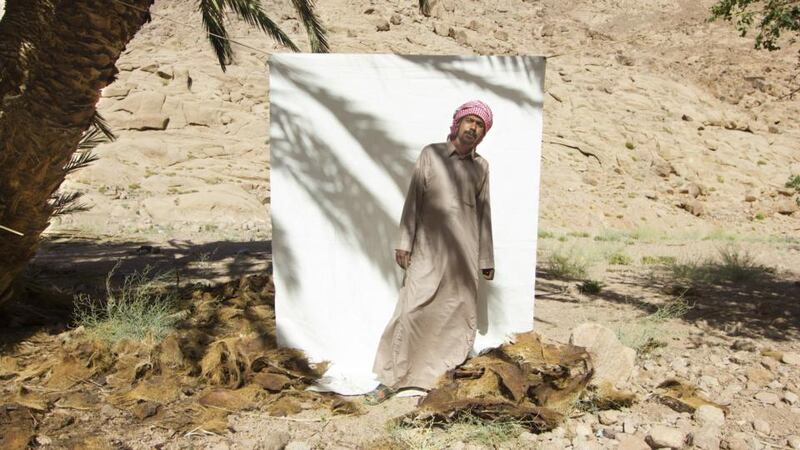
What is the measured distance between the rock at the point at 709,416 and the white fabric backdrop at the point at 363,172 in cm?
122

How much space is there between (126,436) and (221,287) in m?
2.49

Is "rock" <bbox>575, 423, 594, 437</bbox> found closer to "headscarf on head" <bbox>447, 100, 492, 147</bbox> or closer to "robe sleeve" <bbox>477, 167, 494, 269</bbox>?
"robe sleeve" <bbox>477, 167, 494, 269</bbox>

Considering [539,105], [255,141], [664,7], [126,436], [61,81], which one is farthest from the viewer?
[664,7]

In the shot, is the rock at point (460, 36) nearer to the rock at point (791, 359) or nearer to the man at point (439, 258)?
the rock at point (791, 359)

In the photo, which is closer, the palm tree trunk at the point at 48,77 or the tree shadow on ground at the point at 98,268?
the palm tree trunk at the point at 48,77

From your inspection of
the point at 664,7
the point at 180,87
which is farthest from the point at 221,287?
the point at 664,7

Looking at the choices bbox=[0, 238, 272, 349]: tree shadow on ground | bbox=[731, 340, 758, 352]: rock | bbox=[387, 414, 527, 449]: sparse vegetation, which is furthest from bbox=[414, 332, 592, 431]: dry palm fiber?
bbox=[0, 238, 272, 349]: tree shadow on ground

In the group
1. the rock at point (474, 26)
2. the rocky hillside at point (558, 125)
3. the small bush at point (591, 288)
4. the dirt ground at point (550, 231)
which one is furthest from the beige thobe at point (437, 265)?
the rock at point (474, 26)

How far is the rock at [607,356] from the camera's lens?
395 centimetres

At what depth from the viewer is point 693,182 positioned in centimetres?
1748

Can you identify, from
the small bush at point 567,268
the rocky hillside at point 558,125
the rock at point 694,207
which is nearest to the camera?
the small bush at point 567,268

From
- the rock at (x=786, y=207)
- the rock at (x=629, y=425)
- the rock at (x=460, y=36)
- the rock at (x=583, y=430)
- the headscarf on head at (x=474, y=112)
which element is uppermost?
the rock at (x=460, y=36)

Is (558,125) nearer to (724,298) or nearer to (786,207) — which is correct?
(786,207)

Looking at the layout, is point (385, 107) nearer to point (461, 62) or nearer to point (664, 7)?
A: point (461, 62)
